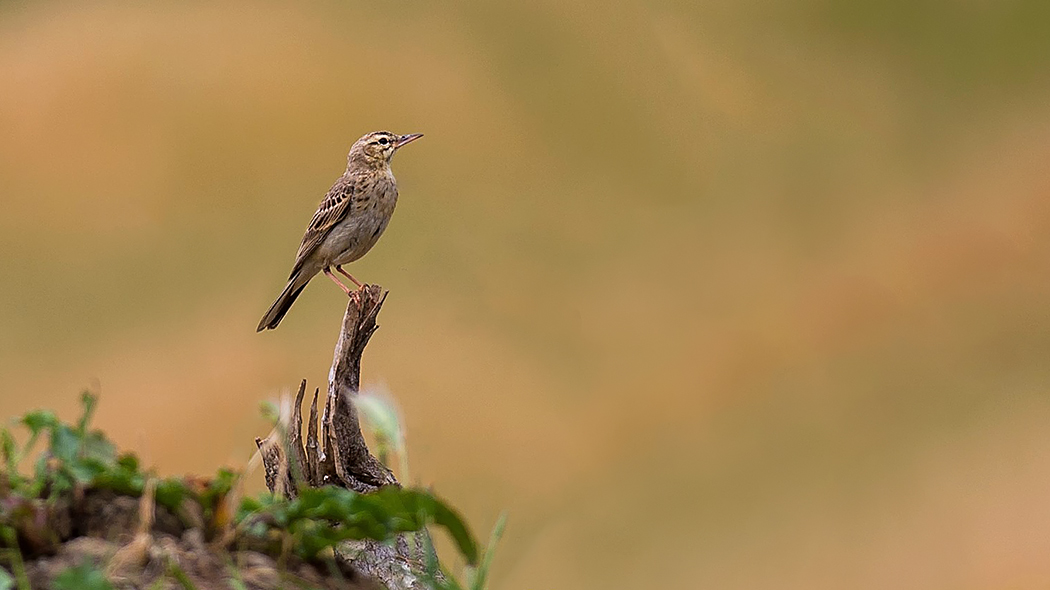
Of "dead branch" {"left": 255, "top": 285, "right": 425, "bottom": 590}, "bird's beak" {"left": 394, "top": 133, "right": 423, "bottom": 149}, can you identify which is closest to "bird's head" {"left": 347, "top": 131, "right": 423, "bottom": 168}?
"bird's beak" {"left": 394, "top": 133, "right": 423, "bottom": 149}

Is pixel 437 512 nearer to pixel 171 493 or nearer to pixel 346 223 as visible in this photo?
pixel 171 493

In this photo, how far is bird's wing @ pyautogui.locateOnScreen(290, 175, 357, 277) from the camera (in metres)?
8.53

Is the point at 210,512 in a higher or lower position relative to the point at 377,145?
lower

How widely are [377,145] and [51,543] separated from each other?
670 cm

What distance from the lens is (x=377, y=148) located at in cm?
897

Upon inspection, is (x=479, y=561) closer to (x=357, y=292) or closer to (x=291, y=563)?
(x=291, y=563)

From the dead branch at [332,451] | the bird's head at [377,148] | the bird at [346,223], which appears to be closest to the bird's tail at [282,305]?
the bird at [346,223]

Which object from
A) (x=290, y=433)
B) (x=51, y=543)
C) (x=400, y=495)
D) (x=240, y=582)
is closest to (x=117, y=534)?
(x=51, y=543)

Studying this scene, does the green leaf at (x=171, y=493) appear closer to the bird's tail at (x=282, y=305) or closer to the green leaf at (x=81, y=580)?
the green leaf at (x=81, y=580)

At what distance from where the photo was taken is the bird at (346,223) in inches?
335

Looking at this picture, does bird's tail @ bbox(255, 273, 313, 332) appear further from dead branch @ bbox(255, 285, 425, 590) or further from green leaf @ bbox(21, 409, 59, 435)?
green leaf @ bbox(21, 409, 59, 435)

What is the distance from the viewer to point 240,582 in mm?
2549

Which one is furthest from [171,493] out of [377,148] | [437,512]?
[377,148]

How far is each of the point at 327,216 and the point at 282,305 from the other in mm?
853
